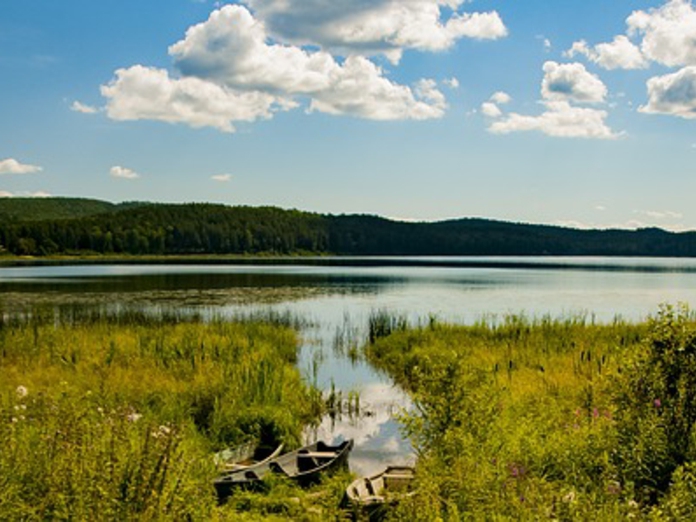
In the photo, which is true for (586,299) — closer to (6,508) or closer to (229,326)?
(229,326)

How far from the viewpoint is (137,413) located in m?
14.0

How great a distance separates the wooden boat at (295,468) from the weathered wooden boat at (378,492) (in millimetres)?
1428

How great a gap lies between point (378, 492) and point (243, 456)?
12.5ft

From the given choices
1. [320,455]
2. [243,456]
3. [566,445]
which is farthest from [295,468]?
[566,445]

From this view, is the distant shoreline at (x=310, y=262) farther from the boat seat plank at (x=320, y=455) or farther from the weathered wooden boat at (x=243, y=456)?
the boat seat plank at (x=320, y=455)

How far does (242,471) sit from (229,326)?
55.1 ft

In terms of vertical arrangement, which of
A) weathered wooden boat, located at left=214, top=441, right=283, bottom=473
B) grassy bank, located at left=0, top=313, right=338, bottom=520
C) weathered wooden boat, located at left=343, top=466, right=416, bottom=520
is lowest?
weathered wooden boat, located at left=214, top=441, right=283, bottom=473

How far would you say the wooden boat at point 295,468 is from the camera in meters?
10.7

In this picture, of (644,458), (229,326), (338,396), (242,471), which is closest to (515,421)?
(644,458)

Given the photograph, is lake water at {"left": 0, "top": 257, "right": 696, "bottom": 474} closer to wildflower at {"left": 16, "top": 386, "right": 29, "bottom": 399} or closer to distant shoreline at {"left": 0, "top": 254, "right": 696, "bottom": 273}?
wildflower at {"left": 16, "top": 386, "right": 29, "bottom": 399}

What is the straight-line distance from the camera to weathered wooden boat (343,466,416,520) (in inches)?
360

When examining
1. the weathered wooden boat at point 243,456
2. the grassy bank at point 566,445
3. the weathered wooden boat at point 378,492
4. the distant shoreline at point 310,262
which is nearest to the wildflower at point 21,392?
the weathered wooden boat at point 243,456

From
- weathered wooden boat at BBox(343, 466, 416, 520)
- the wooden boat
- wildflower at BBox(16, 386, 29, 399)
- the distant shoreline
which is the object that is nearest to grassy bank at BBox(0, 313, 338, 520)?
wildflower at BBox(16, 386, 29, 399)

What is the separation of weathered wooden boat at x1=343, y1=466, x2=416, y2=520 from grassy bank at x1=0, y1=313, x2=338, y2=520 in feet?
3.07
